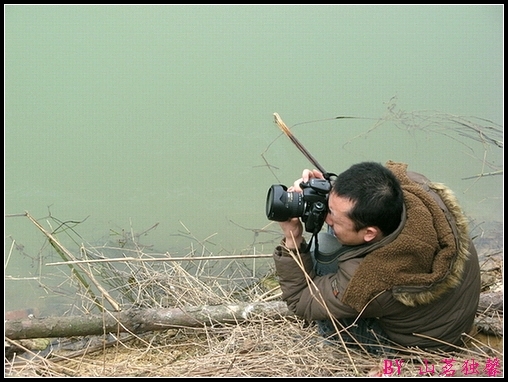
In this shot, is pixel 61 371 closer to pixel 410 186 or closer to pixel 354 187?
pixel 354 187

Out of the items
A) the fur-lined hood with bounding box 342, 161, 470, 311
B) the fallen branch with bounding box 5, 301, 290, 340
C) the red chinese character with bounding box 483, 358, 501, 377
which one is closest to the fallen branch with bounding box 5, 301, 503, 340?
the fallen branch with bounding box 5, 301, 290, 340

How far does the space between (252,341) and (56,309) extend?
1.36 m

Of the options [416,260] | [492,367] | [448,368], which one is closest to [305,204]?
[416,260]

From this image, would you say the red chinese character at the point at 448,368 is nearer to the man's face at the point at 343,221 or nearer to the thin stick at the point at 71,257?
the man's face at the point at 343,221

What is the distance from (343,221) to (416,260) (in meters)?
0.25

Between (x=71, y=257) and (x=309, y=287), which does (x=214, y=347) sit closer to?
(x=309, y=287)

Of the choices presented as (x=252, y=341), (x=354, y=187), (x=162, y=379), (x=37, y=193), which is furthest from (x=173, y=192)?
(x=354, y=187)

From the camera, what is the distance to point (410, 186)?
6.15 ft

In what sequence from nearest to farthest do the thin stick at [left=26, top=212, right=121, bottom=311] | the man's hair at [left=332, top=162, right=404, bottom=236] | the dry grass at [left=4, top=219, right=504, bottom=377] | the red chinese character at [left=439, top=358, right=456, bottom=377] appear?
the man's hair at [left=332, top=162, right=404, bottom=236], the red chinese character at [left=439, top=358, right=456, bottom=377], the dry grass at [left=4, top=219, right=504, bottom=377], the thin stick at [left=26, top=212, right=121, bottom=311]

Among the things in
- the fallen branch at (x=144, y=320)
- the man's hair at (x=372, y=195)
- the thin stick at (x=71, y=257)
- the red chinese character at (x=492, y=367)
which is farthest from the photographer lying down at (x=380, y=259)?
the thin stick at (x=71, y=257)

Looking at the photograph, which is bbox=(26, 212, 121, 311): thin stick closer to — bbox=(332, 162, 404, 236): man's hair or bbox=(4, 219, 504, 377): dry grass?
bbox=(4, 219, 504, 377): dry grass

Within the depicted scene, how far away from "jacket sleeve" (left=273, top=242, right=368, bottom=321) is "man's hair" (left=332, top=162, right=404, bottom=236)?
19 cm

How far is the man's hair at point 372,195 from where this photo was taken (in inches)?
67.8

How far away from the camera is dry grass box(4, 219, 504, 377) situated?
1979 millimetres
